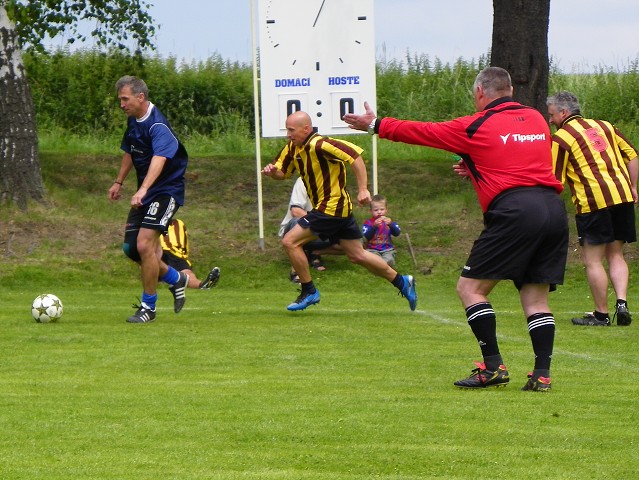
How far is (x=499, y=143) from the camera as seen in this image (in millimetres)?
7281

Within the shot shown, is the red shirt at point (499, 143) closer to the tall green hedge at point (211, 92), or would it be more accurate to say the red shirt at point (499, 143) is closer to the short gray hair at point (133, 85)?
the short gray hair at point (133, 85)

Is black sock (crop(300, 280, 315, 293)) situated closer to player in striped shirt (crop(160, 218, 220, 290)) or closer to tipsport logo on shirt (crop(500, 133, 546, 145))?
player in striped shirt (crop(160, 218, 220, 290))

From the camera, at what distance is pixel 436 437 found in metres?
5.87

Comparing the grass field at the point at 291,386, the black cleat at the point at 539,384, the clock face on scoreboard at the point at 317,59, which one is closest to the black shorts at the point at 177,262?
the grass field at the point at 291,386

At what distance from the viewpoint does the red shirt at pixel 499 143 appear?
23.9 feet

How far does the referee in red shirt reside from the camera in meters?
7.21

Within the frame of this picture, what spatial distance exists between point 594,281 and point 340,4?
608 centimetres

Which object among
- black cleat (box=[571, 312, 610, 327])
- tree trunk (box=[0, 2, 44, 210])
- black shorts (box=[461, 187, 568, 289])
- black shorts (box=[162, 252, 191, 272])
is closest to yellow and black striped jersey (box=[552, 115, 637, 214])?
black cleat (box=[571, 312, 610, 327])

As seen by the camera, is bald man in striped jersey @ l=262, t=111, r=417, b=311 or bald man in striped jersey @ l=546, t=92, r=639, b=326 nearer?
bald man in striped jersey @ l=546, t=92, r=639, b=326

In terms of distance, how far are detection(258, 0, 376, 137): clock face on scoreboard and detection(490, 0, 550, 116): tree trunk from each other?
2199 mm

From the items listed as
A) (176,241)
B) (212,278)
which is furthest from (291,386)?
(176,241)

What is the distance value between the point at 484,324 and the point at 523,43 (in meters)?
10.3

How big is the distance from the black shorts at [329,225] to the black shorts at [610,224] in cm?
208

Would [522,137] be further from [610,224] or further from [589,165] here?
[610,224]
